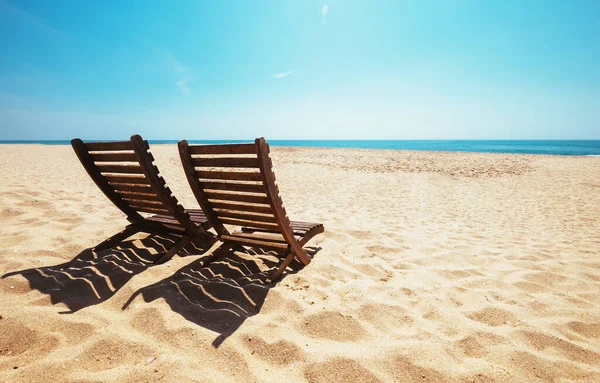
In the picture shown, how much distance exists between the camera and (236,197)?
2.92 metres

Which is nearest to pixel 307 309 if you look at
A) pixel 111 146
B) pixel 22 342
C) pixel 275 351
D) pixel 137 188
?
pixel 275 351

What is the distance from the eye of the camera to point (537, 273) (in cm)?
332

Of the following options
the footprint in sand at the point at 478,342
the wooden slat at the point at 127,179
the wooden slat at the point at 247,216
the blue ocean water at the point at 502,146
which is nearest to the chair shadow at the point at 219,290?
the wooden slat at the point at 247,216

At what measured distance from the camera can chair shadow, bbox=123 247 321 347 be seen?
7.64 ft

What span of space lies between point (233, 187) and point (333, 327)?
1564 millimetres

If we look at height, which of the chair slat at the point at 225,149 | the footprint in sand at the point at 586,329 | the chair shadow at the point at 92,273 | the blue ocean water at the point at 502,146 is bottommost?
the blue ocean water at the point at 502,146

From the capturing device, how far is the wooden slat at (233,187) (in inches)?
106

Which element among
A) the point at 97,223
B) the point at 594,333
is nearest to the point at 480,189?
the point at 594,333

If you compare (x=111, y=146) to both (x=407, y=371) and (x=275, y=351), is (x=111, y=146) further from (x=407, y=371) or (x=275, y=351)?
(x=407, y=371)

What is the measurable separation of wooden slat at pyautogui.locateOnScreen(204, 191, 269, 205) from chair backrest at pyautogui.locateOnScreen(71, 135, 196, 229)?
17.8 inches

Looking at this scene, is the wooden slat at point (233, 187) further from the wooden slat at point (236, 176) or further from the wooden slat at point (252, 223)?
the wooden slat at point (252, 223)

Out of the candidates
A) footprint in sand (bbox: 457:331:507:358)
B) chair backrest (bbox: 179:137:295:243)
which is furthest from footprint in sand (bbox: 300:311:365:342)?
chair backrest (bbox: 179:137:295:243)

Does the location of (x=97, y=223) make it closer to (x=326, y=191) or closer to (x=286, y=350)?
(x=286, y=350)

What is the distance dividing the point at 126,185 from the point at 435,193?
8.81 meters
